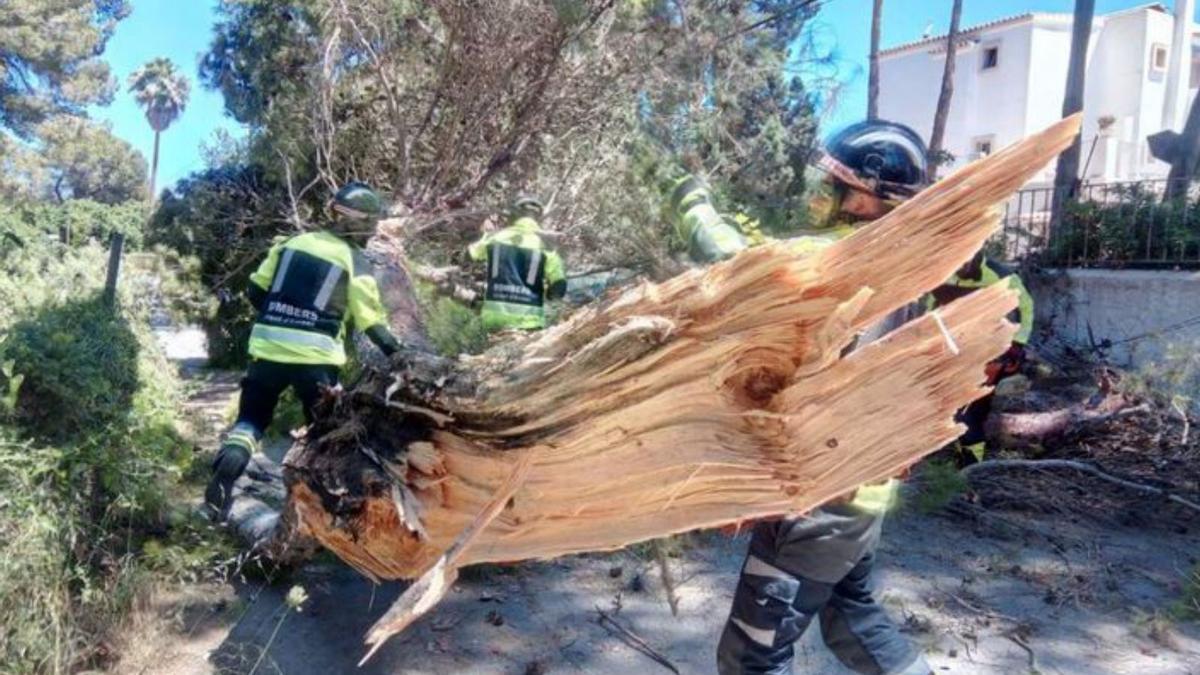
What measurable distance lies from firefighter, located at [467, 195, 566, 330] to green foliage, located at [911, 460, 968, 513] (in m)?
2.88

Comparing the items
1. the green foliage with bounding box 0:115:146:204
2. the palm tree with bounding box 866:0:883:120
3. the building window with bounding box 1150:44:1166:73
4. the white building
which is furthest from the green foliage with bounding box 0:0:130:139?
the building window with bounding box 1150:44:1166:73

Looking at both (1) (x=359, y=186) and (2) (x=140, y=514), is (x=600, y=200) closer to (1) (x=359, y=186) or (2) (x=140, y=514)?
(1) (x=359, y=186)

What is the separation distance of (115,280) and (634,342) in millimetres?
3880

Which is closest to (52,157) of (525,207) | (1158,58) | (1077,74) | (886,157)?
(525,207)

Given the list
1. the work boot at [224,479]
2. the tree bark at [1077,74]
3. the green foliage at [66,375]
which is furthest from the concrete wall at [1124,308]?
the green foliage at [66,375]

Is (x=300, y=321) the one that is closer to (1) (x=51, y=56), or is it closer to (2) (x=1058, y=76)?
(1) (x=51, y=56)

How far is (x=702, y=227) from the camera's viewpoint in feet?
9.66

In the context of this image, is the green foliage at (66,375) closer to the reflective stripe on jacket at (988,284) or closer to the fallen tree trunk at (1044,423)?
the reflective stripe on jacket at (988,284)

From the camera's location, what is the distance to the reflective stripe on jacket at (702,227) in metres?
2.81

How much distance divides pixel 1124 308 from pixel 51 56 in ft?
84.2

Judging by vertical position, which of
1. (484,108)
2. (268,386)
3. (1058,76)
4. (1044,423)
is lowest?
(1044,423)

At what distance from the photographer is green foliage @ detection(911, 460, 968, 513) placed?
5.40 m

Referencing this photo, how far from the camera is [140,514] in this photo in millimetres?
4035

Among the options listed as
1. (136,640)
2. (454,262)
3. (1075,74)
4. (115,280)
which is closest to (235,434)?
(115,280)
